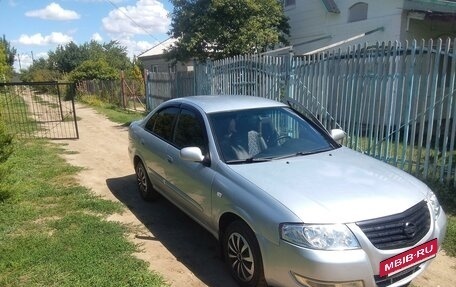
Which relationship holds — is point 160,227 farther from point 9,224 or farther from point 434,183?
point 434,183

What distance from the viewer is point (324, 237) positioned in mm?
2596

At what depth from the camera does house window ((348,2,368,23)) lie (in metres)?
12.6

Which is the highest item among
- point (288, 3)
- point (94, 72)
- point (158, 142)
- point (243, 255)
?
point (288, 3)

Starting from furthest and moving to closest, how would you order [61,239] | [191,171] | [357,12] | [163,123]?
1. [357,12]
2. [163,123]
3. [61,239]
4. [191,171]

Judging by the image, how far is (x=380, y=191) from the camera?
9.63 ft

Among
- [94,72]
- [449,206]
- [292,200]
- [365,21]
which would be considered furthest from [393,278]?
[94,72]

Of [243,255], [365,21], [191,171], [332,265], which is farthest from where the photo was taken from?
[365,21]

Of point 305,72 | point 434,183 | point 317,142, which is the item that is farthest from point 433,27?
point 317,142

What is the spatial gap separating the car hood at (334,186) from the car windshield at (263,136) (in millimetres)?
177

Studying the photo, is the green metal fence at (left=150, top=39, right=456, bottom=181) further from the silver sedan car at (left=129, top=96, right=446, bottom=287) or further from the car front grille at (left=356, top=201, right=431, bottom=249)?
the car front grille at (left=356, top=201, right=431, bottom=249)

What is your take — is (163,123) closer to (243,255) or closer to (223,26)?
(243,255)

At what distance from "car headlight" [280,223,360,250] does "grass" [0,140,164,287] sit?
4.69ft

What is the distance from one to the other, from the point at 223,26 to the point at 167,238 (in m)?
10.3

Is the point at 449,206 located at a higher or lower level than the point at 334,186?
lower
